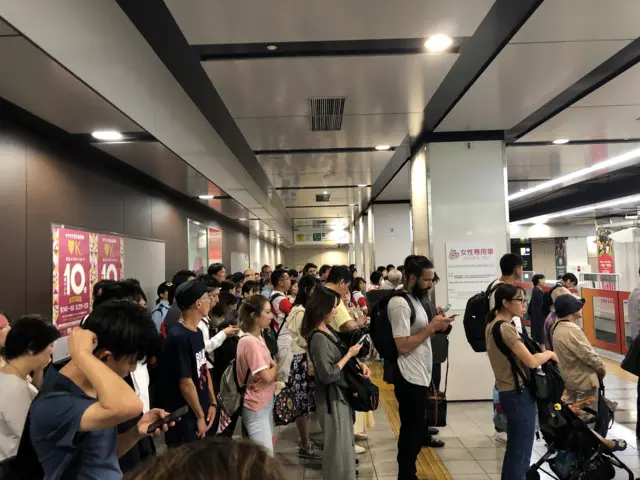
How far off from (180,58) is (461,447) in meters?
4.49

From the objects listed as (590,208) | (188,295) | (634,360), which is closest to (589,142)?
(634,360)

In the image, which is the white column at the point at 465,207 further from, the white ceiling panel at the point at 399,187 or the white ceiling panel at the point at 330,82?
the white ceiling panel at the point at 399,187

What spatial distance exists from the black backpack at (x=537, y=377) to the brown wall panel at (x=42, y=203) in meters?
3.47

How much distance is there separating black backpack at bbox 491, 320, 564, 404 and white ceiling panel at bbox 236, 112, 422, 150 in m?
2.99

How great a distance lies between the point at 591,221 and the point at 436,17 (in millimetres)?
19604

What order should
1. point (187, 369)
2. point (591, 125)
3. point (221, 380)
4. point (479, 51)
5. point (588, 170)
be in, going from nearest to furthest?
point (187, 369) → point (221, 380) → point (479, 51) → point (591, 125) → point (588, 170)

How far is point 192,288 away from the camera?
9.67ft

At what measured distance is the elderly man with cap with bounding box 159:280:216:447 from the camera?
274 cm

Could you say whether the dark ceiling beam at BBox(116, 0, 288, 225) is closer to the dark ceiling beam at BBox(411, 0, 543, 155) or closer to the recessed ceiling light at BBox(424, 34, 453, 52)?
the recessed ceiling light at BBox(424, 34, 453, 52)

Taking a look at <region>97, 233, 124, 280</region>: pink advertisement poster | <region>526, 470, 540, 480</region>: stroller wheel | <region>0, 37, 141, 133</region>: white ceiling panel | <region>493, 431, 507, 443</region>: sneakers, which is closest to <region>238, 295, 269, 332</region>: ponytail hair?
<region>0, 37, 141, 133</region>: white ceiling panel

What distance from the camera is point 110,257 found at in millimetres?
5148

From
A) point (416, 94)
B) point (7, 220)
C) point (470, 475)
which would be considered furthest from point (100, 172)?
point (470, 475)

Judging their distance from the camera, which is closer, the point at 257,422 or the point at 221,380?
the point at 257,422

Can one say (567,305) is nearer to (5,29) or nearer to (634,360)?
(634,360)
